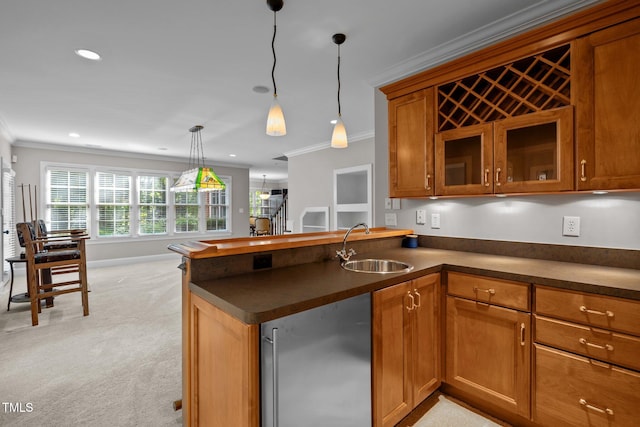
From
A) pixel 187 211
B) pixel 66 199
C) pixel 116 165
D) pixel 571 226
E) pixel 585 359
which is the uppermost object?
pixel 116 165

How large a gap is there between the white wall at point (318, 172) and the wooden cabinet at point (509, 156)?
118 inches

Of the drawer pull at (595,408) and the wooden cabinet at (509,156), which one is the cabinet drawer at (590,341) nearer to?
the drawer pull at (595,408)

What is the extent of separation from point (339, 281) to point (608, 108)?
5.73ft

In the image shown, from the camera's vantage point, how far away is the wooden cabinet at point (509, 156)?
5.92 feet

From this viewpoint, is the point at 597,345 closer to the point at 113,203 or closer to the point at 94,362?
the point at 94,362

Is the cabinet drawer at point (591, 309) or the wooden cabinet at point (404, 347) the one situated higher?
the cabinet drawer at point (591, 309)

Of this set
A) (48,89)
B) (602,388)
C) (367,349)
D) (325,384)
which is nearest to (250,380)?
(325,384)

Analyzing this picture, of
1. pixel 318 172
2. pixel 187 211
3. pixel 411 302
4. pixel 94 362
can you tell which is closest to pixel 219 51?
pixel 411 302

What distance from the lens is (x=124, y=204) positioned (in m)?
6.90

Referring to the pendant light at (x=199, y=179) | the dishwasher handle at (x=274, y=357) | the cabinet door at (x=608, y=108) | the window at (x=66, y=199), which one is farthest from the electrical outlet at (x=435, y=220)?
the window at (x=66, y=199)

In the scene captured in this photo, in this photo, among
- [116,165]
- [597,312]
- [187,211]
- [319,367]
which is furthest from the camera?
[187,211]

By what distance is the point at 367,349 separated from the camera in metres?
1.46

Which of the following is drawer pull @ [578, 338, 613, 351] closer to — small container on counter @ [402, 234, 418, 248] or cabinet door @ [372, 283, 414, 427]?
cabinet door @ [372, 283, 414, 427]

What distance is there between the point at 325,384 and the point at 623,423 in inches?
54.5
